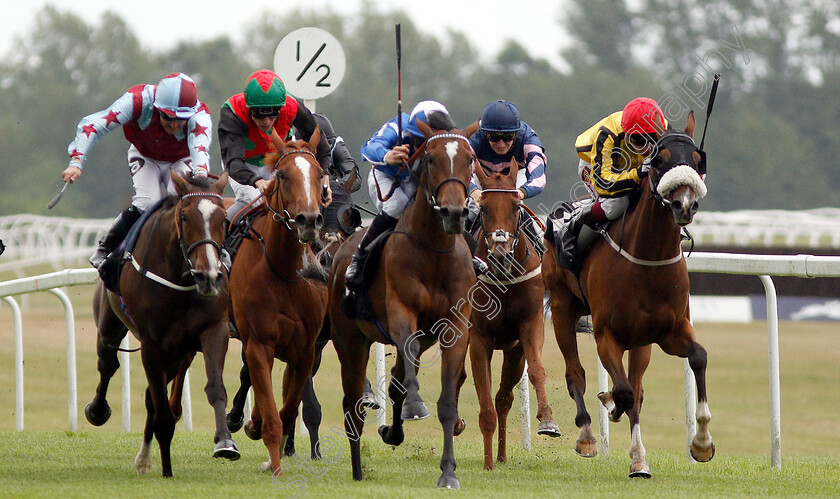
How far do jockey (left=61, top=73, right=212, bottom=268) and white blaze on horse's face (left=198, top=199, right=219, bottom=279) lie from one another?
1.70 ft

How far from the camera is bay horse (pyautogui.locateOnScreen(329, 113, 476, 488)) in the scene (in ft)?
18.9

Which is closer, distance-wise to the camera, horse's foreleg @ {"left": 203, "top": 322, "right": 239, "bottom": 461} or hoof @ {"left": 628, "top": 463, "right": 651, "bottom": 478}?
horse's foreleg @ {"left": 203, "top": 322, "right": 239, "bottom": 461}

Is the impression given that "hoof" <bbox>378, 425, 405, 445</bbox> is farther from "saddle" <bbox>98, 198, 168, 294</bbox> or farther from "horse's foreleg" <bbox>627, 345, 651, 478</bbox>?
"saddle" <bbox>98, 198, 168, 294</bbox>

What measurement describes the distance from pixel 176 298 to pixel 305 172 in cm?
104

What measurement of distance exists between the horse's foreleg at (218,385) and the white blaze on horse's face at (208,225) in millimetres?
568

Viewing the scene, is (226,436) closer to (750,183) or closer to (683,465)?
(683,465)

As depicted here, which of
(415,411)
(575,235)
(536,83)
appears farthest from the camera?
(536,83)

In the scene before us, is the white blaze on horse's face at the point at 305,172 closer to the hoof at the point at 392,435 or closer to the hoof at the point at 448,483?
the hoof at the point at 392,435

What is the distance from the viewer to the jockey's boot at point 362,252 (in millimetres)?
6457

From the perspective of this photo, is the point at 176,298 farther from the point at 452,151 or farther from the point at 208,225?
the point at 452,151

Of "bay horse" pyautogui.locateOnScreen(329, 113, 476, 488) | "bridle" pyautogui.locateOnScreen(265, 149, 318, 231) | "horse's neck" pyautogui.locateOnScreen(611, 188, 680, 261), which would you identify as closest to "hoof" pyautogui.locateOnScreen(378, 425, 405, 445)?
"bay horse" pyautogui.locateOnScreen(329, 113, 476, 488)

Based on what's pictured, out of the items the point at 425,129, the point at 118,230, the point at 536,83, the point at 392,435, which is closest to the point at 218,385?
the point at 392,435

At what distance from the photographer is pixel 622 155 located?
6824 millimetres

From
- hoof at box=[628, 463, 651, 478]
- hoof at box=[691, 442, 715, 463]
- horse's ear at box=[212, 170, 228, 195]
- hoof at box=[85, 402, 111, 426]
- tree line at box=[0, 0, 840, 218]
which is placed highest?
tree line at box=[0, 0, 840, 218]
